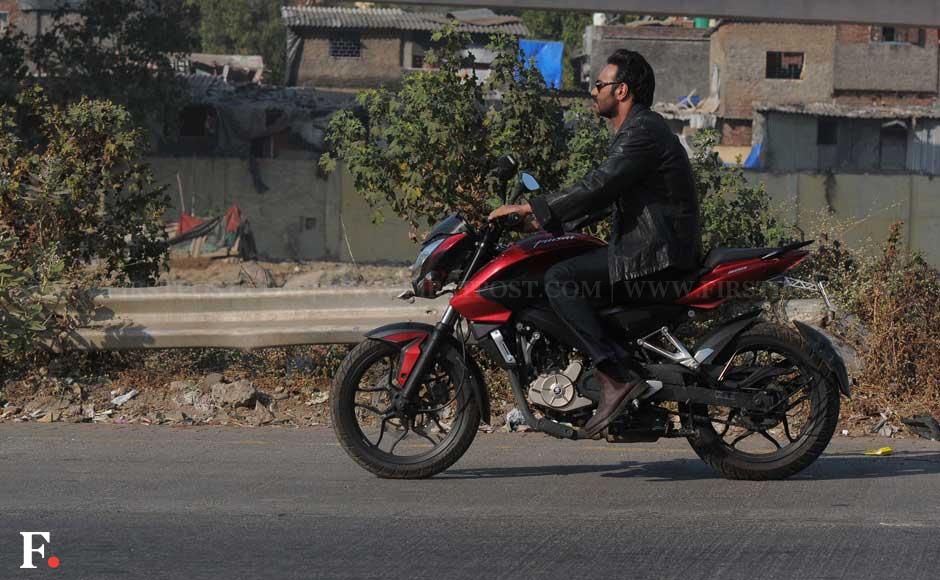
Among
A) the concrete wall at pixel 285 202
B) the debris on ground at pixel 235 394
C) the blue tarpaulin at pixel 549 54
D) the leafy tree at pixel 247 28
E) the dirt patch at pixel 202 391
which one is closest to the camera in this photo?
the dirt patch at pixel 202 391

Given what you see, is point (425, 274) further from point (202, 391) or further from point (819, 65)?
point (819, 65)

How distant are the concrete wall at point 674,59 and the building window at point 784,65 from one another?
3.55 m

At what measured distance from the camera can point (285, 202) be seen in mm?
33062

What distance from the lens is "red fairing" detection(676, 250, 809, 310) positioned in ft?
18.6

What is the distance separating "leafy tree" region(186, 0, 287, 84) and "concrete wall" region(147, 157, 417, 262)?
32798 mm

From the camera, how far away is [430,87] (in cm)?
904

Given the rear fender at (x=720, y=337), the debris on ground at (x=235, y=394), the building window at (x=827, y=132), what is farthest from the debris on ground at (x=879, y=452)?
the building window at (x=827, y=132)

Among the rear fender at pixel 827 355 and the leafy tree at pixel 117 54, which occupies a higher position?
the leafy tree at pixel 117 54

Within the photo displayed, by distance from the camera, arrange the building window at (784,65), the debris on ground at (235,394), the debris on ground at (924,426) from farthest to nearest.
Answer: the building window at (784,65) < the debris on ground at (235,394) < the debris on ground at (924,426)

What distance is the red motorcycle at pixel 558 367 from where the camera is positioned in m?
5.78

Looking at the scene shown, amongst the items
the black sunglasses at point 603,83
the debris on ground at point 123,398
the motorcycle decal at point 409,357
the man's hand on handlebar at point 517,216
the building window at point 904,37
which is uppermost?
the building window at point 904,37

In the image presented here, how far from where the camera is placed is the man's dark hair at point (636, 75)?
581 cm

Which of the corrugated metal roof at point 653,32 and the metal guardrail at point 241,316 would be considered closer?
Result: the metal guardrail at point 241,316

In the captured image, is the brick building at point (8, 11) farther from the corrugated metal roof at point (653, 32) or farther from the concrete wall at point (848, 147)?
the concrete wall at point (848, 147)
